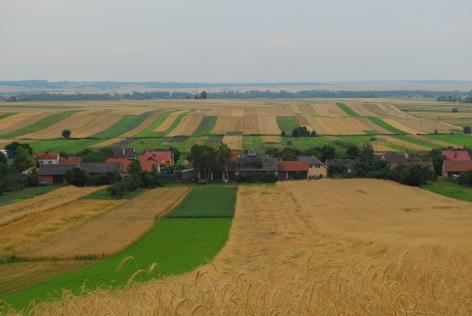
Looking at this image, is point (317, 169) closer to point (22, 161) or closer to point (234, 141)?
point (234, 141)

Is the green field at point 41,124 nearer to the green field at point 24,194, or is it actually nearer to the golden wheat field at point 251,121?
the golden wheat field at point 251,121

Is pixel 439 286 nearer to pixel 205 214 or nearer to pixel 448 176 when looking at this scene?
pixel 205 214

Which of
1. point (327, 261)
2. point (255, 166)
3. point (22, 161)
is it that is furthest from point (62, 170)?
point (327, 261)

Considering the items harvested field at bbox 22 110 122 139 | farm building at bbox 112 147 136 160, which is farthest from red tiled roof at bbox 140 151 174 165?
harvested field at bbox 22 110 122 139

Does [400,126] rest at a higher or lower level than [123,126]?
higher

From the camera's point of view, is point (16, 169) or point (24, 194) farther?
point (16, 169)

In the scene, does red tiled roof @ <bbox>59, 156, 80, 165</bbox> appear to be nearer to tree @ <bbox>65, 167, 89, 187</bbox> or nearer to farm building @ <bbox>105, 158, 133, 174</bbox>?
farm building @ <bbox>105, 158, 133, 174</bbox>
